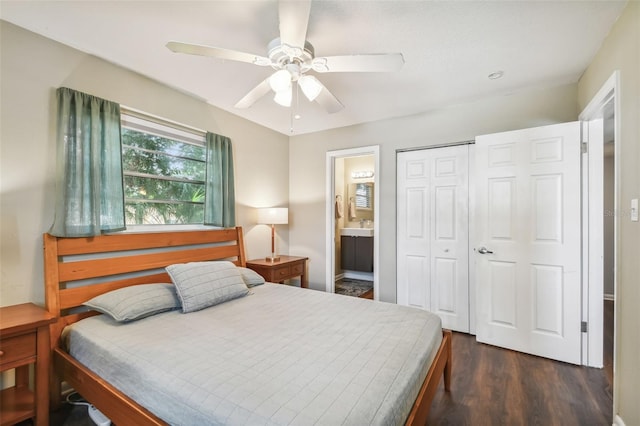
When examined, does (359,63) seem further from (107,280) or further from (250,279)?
(107,280)

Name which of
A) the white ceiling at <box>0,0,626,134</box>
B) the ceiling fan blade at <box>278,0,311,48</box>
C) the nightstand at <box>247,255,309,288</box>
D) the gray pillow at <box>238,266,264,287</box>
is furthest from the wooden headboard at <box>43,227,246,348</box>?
the ceiling fan blade at <box>278,0,311,48</box>

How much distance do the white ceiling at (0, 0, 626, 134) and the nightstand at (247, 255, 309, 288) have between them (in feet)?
6.42

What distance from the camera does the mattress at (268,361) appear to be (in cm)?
107

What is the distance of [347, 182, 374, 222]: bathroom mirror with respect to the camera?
5732mm

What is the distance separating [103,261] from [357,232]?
3.93 m

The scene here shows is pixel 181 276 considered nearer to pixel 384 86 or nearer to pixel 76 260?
pixel 76 260

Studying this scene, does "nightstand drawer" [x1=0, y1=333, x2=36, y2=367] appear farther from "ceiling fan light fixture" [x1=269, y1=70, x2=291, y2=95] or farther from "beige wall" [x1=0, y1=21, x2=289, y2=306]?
"ceiling fan light fixture" [x1=269, y1=70, x2=291, y2=95]

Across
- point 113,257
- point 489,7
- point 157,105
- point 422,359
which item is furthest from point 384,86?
point 113,257

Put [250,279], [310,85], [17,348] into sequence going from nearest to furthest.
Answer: [17,348], [310,85], [250,279]

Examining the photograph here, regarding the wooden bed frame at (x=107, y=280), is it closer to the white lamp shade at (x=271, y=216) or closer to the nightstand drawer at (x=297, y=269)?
the white lamp shade at (x=271, y=216)

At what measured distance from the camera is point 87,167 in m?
2.10

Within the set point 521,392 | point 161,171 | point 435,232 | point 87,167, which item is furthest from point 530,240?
point 87,167

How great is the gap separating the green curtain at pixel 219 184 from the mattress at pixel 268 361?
1.25m

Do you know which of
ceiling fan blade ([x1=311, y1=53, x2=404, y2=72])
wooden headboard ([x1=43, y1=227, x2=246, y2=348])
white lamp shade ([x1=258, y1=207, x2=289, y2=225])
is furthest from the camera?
white lamp shade ([x1=258, y1=207, x2=289, y2=225])
